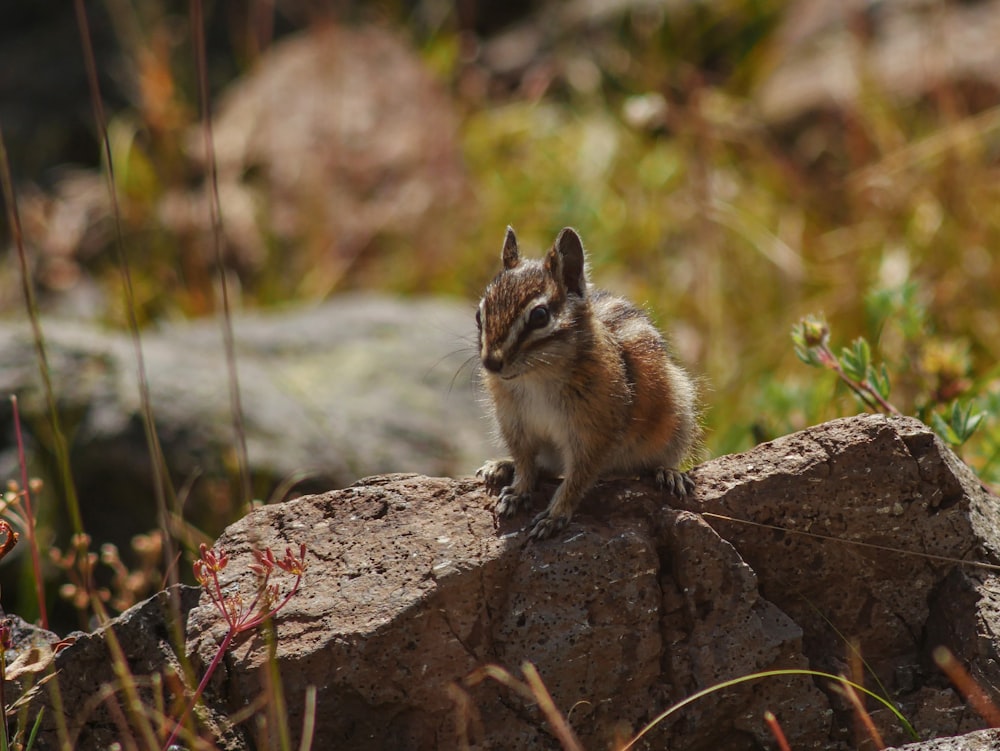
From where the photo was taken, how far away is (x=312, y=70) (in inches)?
434

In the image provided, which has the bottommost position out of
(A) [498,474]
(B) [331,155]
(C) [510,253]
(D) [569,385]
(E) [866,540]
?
(E) [866,540]

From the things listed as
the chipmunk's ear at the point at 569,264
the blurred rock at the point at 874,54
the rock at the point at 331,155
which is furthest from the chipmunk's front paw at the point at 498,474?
the blurred rock at the point at 874,54

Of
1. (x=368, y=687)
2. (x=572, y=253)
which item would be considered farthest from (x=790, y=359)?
(x=368, y=687)

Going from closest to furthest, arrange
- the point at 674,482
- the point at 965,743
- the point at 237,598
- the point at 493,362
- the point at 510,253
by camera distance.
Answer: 1. the point at 965,743
2. the point at 237,598
3. the point at 674,482
4. the point at 493,362
5. the point at 510,253

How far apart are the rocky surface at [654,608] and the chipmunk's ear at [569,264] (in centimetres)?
75

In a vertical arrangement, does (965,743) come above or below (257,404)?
below

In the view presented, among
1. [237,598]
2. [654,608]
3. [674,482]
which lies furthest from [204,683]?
[674,482]

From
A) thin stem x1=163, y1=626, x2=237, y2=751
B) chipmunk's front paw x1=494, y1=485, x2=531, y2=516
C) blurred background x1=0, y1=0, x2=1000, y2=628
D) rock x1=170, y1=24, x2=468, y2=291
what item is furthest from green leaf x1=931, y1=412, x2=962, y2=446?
rock x1=170, y1=24, x2=468, y2=291

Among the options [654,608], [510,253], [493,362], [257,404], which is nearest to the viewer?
[654,608]

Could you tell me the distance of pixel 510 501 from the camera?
11.6 feet

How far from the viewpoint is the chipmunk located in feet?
12.0

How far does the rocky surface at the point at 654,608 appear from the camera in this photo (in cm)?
307

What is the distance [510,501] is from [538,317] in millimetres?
552

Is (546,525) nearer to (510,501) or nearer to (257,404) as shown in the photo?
(510,501)
